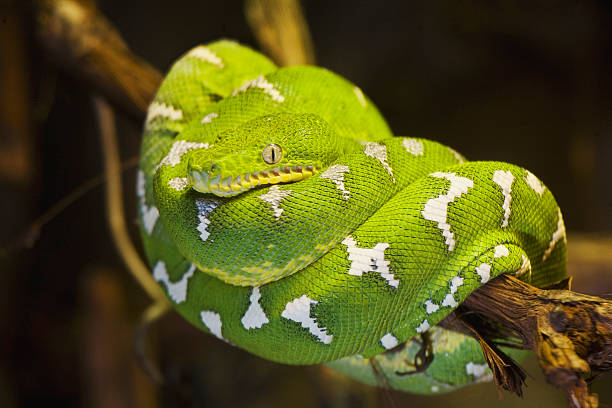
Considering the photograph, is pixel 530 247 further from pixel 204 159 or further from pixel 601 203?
pixel 601 203

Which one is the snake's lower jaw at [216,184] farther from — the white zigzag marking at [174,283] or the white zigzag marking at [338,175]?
the white zigzag marking at [174,283]

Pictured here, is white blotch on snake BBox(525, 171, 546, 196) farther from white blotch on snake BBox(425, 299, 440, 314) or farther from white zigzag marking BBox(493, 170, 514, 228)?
white blotch on snake BBox(425, 299, 440, 314)

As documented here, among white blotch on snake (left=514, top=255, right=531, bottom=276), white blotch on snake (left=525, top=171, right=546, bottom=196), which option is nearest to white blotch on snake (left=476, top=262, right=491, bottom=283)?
white blotch on snake (left=514, top=255, right=531, bottom=276)

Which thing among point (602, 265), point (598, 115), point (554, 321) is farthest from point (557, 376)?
point (598, 115)

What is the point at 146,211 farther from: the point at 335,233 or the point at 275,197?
the point at 335,233

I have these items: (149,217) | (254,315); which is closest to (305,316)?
(254,315)
